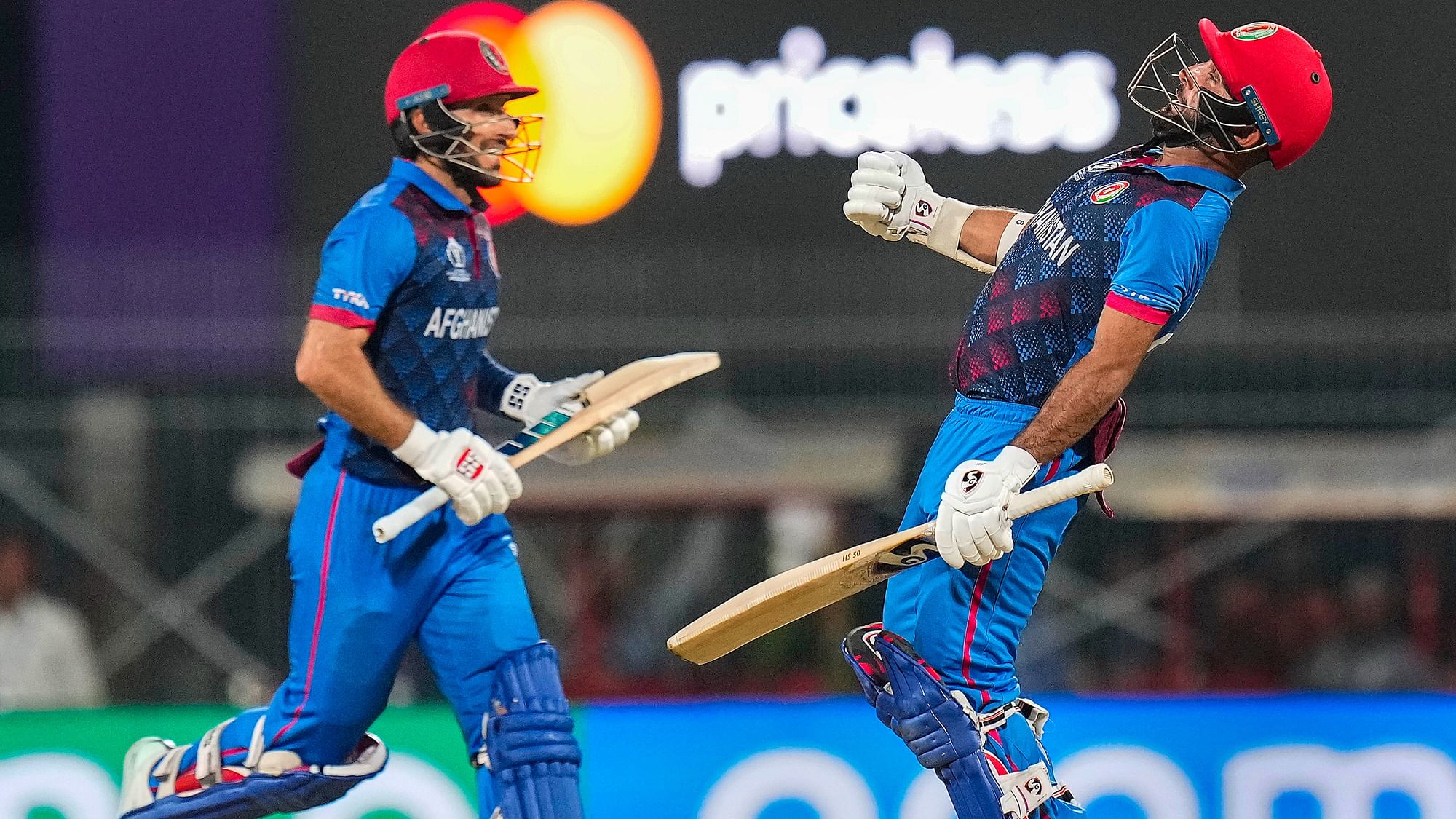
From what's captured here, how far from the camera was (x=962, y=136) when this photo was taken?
1416 centimetres

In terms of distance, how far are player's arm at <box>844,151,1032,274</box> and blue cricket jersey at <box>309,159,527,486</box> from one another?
0.97 metres

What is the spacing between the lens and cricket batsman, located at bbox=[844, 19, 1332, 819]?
402cm

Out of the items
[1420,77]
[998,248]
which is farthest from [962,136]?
[998,248]

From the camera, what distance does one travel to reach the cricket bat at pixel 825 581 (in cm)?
402

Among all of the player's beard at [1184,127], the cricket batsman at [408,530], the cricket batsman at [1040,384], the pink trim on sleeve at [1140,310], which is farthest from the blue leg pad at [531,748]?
the player's beard at [1184,127]

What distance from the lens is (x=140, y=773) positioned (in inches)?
183

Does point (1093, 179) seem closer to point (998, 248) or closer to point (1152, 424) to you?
point (998, 248)

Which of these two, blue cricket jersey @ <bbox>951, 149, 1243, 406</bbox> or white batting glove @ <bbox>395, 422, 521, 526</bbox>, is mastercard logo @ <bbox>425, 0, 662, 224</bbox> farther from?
blue cricket jersey @ <bbox>951, 149, 1243, 406</bbox>

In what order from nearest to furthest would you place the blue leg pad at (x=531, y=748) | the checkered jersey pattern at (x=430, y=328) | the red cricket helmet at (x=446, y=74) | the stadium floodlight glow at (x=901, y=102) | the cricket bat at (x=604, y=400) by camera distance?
1. the blue leg pad at (x=531, y=748)
2. the checkered jersey pattern at (x=430, y=328)
3. the red cricket helmet at (x=446, y=74)
4. the cricket bat at (x=604, y=400)
5. the stadium floodlight glow at (x=901, y=102)

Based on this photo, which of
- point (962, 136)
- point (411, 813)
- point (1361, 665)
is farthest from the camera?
point (962, 136)

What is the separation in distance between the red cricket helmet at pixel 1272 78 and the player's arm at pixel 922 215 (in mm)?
708

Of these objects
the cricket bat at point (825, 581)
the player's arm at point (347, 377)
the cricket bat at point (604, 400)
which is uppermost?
the player's arm at point (347, 377)

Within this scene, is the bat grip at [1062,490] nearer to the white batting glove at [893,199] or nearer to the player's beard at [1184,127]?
the player's beard at [1184,127]

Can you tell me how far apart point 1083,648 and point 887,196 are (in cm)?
598
